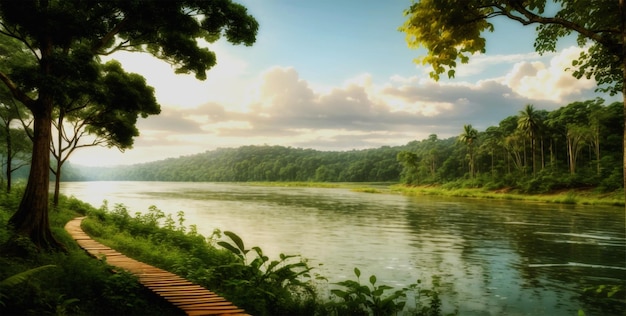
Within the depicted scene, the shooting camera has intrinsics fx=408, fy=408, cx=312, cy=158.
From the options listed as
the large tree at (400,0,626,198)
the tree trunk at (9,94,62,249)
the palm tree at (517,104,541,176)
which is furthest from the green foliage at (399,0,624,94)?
the palm tree at (517,104,541,176)

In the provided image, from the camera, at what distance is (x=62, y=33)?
35.9 feet

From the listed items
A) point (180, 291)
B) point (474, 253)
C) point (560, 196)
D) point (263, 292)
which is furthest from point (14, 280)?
point (560, 196)

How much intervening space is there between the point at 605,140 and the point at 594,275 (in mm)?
81615

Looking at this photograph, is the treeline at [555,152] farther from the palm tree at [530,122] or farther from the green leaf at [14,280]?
the green leaf at [14,280]

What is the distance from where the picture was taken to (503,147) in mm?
103938

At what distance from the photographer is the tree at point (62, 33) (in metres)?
10.4

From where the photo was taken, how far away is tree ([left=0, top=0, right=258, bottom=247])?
10406mm

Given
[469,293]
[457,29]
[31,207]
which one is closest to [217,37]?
[31,207]

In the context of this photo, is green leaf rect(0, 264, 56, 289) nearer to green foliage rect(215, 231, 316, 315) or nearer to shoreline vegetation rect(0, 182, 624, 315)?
shoreline vegetation rect(0, 182, 624, 315)

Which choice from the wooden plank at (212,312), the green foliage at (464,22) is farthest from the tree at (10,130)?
the green foliage at (464,22)

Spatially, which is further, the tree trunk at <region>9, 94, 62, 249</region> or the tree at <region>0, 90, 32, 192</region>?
the tree at <region>0, 90, 32, 192</region>

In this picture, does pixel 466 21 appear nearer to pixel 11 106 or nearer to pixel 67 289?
pixel 67 289

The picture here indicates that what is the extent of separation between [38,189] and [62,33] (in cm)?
435

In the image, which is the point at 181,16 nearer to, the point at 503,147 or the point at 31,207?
A: the point at 31,207
